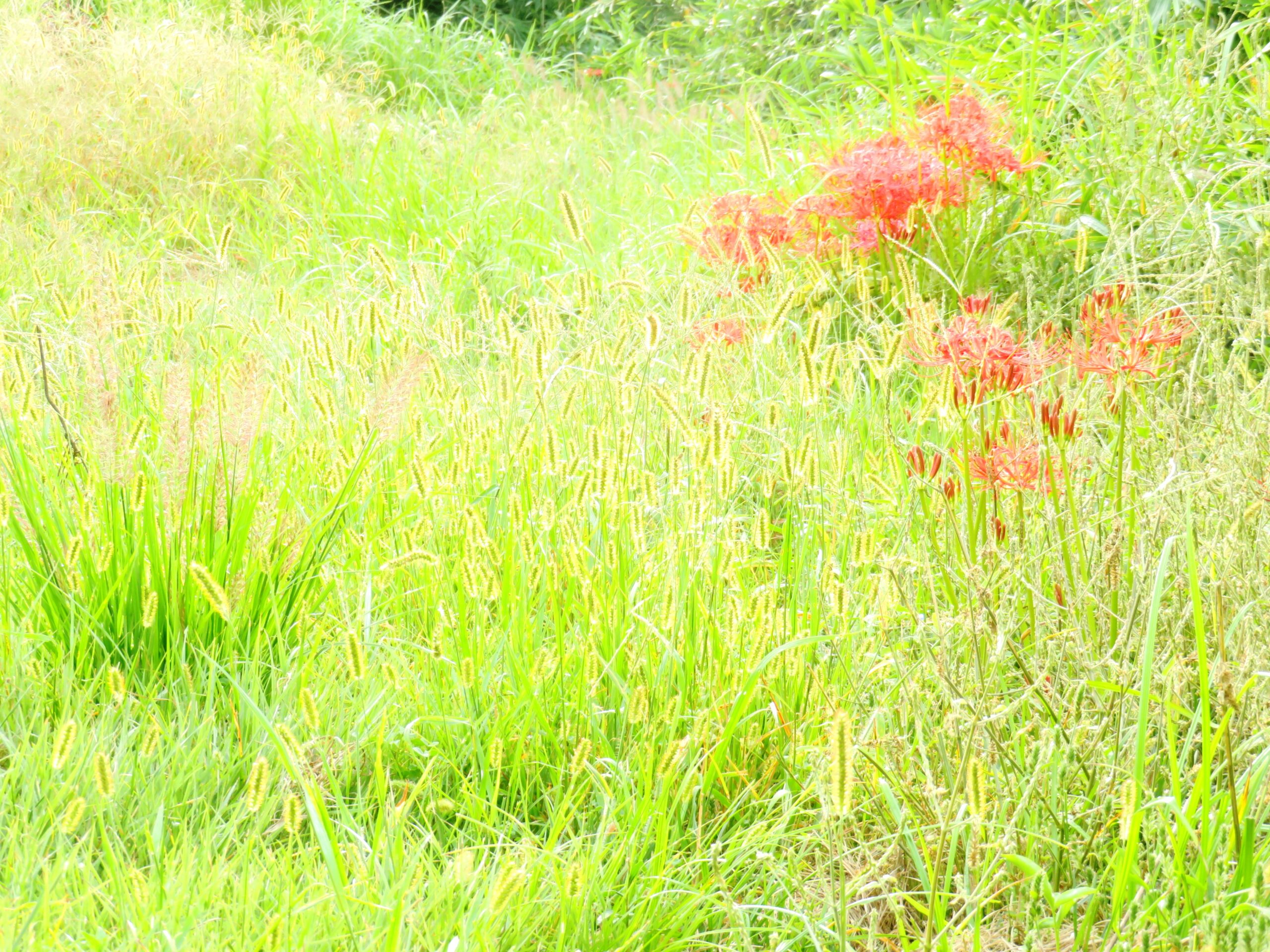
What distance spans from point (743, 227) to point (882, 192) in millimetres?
450

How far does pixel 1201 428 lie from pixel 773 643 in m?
1.04

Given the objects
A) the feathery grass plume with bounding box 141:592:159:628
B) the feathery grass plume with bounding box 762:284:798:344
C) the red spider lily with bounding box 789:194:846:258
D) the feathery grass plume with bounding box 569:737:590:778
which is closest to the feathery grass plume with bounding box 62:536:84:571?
the feathery grass plume with bounding box 141:592:159:628

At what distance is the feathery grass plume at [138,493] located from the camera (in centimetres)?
171

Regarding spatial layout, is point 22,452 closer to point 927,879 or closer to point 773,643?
point 773,643

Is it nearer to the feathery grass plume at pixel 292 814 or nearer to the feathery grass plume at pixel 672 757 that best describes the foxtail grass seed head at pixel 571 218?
the feathery grass plume at pixel 672 757

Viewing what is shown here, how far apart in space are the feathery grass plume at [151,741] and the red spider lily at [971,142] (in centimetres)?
254

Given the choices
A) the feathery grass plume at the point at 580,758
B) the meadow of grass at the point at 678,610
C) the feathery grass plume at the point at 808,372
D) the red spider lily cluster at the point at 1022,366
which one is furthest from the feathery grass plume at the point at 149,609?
the red spider lily cluster at the point at 1022,366

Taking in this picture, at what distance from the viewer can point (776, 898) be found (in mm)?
1521

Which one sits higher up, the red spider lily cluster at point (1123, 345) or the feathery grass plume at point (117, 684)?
the red spider lily cluster at point (1123, 345)

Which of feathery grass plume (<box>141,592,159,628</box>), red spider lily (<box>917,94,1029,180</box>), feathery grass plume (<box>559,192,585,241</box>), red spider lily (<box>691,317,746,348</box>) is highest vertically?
red spider lily (<box>917,94,1029,180</box>)

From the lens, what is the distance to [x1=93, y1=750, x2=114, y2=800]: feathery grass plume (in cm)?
121

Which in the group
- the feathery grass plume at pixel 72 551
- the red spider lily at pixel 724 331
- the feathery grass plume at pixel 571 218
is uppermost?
the feathery grass plume at pixel 571 218

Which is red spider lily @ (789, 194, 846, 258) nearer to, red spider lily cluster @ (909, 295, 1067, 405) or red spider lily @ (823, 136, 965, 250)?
red spider lily @ (823, 136, 965, 250)

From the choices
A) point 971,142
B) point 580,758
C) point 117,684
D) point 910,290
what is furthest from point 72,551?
point 971,142
